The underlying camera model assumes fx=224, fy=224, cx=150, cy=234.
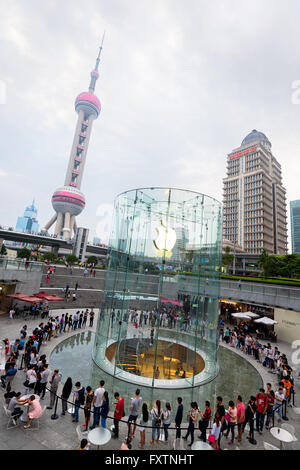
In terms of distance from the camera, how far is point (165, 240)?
1212cm

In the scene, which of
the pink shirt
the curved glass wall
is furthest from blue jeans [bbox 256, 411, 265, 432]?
the curved glass wall

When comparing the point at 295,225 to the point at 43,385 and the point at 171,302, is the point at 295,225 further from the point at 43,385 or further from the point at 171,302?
the point at 43,385

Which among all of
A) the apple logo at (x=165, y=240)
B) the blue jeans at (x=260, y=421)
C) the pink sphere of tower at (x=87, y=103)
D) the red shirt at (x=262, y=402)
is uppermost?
the pink sphere of tower at (x=87, y=103)

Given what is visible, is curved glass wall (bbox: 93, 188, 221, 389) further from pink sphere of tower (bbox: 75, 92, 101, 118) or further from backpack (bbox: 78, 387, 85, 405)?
pink sphere of tower (bbox: 75, 92, 101, 118)

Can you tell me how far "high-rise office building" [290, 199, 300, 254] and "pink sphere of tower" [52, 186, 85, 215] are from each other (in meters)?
118

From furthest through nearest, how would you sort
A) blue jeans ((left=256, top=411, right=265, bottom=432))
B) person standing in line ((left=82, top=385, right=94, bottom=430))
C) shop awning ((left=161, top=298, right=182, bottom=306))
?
shop awning ((left=161, top=298, right=182, bottom=306)), blue jeans ((left=256, top=411, right=265, bottom=432)), person standing in line ((left=82, top=385, right=94, bottom=430))

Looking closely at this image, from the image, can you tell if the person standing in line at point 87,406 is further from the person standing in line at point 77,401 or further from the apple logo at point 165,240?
the apple logo at point 165,240

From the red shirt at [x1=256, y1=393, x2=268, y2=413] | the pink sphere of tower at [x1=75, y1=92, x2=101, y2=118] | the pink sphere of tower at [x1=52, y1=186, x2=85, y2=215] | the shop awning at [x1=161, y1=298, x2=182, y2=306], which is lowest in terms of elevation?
the red shirt at [x1=256, y1=393, x2=268, y2=413]

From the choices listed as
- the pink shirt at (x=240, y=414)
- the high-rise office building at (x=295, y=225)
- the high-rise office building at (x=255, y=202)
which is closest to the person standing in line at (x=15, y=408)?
the pink shirt at (x=240, y=414)

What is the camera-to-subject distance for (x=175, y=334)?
14.8 meters

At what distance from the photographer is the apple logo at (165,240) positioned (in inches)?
476

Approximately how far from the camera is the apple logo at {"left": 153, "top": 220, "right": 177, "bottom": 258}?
12.1 meters

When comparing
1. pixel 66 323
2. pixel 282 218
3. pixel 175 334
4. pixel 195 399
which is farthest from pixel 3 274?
pixel 282 218
